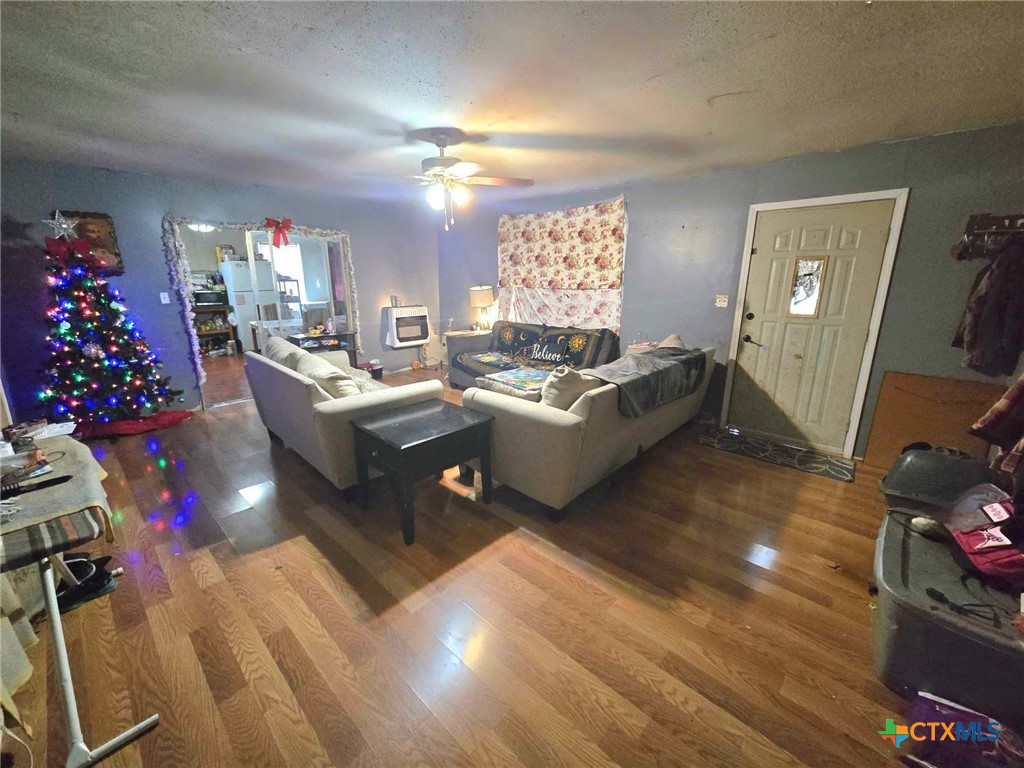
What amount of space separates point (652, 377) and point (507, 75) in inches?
70.6

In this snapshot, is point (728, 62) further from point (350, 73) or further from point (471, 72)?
point (350, 73)

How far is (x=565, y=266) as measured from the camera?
464 centimetres

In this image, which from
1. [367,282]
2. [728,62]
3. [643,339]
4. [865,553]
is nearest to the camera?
[728,62]

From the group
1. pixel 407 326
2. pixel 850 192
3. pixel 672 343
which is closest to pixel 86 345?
pixel 407 326

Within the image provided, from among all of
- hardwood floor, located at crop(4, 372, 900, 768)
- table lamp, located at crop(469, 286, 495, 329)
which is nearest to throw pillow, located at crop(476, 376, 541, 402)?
hardwood floor, located at crop(4, 372, 900, 768)

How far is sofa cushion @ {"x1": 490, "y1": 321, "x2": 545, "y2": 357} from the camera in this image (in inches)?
184

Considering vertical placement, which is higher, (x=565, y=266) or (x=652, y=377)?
(x=565, y=266)

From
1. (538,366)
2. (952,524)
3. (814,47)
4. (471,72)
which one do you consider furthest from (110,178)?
(952,524)

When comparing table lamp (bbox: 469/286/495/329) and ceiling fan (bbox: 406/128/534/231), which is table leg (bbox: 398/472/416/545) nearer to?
ceiling fan (bbox: 406/128/534/231)

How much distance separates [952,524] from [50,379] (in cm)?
588

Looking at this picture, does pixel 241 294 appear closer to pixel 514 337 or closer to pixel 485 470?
pixel 514 337

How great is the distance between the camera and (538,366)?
439cm

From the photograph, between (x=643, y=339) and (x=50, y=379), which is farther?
(x=643, y=339)

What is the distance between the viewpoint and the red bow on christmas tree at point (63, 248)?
315 cm
